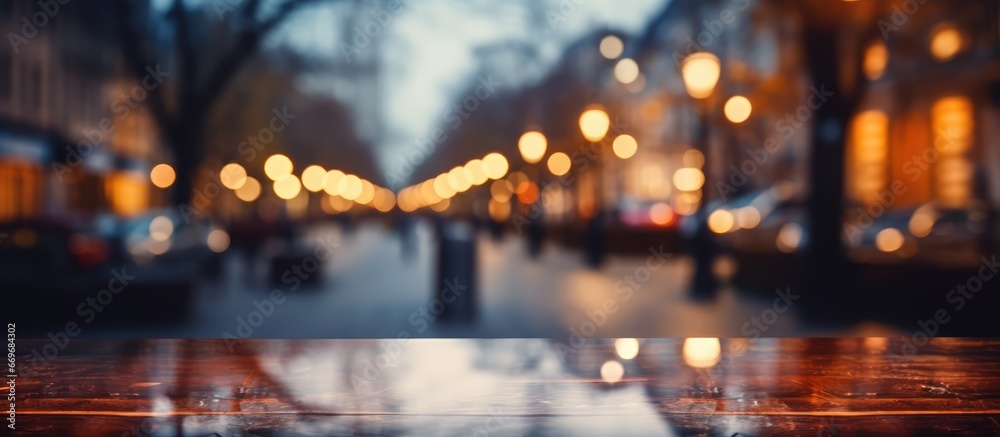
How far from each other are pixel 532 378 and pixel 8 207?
27.1 meters

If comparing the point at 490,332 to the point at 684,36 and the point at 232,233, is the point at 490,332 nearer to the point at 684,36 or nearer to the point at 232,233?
the point at 232,233

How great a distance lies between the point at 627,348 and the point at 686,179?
41.5 m

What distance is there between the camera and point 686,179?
47.5 m

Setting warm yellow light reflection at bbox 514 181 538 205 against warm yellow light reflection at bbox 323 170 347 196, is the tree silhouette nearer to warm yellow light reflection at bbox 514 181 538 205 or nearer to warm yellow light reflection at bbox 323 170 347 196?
warm yellow light reflection at bbox 514 181 538 205

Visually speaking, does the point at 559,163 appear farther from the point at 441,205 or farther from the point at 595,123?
the point at 441,205

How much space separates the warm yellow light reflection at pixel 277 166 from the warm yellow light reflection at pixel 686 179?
1901cm

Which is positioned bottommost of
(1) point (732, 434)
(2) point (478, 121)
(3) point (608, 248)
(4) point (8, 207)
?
(1) point (732, 434)

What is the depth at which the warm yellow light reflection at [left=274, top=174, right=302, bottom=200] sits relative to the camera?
3894cm

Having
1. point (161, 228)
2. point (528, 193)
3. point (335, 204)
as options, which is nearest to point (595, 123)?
point (161, 228)

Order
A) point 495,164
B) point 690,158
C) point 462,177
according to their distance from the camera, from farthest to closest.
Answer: point 462,177 < point 690,158 < point 495,164

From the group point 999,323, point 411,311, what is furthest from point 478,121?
point 999,323

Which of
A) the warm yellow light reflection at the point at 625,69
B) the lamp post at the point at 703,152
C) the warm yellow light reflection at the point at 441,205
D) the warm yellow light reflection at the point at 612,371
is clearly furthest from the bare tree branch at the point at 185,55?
the warm yellow light reflection at the point at 441,205

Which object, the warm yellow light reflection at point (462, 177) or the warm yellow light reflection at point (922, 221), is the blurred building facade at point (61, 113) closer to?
the warm yellow light reflection at point (462, 177)

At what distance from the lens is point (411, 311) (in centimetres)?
1448
